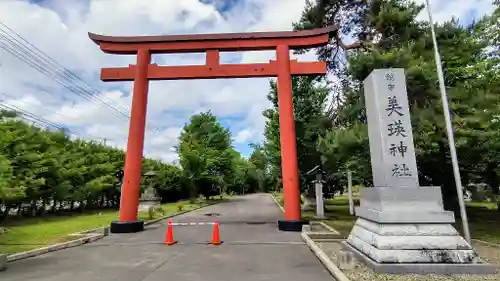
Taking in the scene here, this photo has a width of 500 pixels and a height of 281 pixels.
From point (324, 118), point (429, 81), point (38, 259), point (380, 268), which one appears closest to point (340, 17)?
point (324, 118)

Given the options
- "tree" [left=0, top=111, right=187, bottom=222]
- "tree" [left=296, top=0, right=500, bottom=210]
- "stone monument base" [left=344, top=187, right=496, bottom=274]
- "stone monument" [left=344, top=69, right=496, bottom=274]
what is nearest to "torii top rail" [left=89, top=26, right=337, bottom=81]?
"tree" [left=296, top=0, right=500, bottom=210]

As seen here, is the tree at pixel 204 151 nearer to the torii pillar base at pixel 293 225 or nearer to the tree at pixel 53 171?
the tree at pixel 53 171

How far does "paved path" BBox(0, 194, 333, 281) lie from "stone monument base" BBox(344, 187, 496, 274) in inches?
49.1

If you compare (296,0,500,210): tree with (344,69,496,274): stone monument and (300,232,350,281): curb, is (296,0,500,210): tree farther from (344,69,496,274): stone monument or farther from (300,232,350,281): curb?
(300,232,350,281): curb

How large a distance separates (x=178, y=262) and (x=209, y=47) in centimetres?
949

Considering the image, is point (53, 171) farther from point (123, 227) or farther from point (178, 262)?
point (178, 262)

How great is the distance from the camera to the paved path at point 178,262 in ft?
20.0

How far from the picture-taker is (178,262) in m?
7.25

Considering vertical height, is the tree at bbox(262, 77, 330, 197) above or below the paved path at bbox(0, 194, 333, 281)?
above

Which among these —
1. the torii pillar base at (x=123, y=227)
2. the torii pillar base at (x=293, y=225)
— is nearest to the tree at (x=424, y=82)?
the torii pillar base at (x=293, y=225)

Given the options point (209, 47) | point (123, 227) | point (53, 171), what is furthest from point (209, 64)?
point (53, 171)

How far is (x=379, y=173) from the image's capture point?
729 centimetres

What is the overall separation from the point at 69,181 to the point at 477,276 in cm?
1978

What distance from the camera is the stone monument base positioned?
5.98 metres
